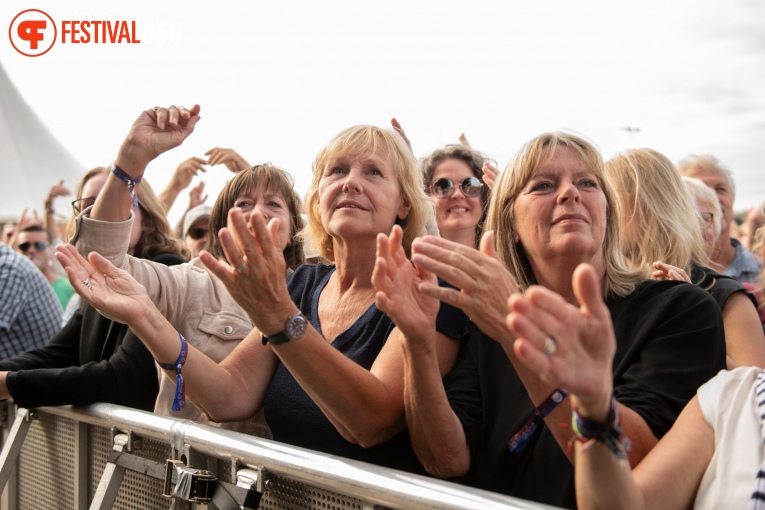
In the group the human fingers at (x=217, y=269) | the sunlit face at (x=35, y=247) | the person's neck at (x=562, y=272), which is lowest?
the sunlit face at (x=35, y=247)

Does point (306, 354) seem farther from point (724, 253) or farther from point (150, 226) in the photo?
point (724, 253)

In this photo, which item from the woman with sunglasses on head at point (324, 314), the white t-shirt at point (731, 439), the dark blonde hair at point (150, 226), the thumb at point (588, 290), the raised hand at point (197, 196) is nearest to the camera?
the thumb at point (588, 290)

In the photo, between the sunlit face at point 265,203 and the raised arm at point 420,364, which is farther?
the sunlit face at point 265,203

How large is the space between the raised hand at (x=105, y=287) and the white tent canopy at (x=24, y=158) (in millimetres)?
9443

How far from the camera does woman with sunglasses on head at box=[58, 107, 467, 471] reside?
5.96ft

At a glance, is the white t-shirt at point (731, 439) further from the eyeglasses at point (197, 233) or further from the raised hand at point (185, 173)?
the raised hand at point (185, 173)

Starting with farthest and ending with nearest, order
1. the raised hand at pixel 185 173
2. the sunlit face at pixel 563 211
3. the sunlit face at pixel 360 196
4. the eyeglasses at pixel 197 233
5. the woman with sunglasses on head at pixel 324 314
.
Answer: the raised hand at pixel 185 173 < the eyeglasses at pixel 197 233 < the sunlit face at pixel 360 196 < the sunlit face at pixel 563 211 < the woman with sunglasses on head at pixel 324 314

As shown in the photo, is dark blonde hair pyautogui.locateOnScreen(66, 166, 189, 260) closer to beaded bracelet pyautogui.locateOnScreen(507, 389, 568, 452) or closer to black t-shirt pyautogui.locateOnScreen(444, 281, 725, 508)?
black t-shirt pyautogui.locateOnScreen(444, 281, 725, 508)

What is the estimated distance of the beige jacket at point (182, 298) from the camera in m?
2.68

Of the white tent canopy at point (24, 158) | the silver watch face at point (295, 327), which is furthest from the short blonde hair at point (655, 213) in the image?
the white tent canopy at point (24, 158)

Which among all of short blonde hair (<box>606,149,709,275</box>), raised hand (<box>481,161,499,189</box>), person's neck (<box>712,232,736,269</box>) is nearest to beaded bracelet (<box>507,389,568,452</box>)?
short blonde hair (<box>606,149,709,275</box>)

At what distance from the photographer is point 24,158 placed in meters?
11.7

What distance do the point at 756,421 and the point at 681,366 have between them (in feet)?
0.93

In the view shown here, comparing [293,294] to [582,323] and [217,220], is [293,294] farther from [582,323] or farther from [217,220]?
[582,323]
